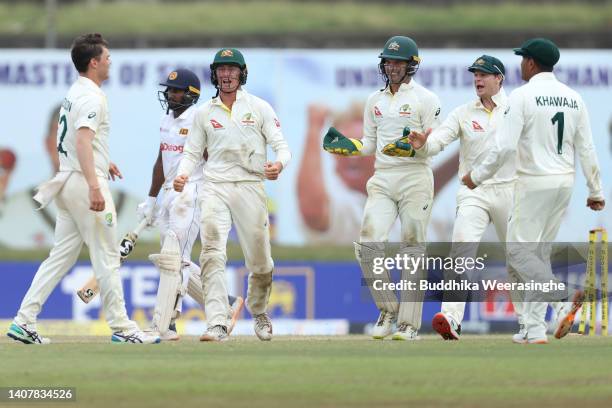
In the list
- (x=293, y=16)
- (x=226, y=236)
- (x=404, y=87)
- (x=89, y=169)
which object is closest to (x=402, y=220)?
(x=404, y=87)

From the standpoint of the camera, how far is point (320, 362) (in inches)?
446

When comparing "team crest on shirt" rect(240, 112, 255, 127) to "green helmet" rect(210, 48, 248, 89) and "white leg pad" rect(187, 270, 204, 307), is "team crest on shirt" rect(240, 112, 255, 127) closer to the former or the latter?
"green helmet" rect(210, 48, 248, 89)

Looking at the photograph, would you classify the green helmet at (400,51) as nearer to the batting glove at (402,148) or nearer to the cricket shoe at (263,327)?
the batting glove at (402,148)

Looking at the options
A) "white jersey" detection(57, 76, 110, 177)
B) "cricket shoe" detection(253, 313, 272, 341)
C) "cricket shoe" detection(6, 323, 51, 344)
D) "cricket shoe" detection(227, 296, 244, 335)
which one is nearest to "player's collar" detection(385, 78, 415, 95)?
"cricket shoe" detection(253, 313, 272, 341)

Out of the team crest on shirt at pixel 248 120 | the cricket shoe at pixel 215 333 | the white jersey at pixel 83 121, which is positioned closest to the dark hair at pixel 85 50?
the white jersey at pixel 83 121

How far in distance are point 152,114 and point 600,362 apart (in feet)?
55.3

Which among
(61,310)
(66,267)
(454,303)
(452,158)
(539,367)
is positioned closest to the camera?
(539,367)

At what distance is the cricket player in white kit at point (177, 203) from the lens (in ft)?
46.1

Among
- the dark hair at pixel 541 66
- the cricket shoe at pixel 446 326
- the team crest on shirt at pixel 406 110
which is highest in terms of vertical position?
the dark hair at pixel 541 66

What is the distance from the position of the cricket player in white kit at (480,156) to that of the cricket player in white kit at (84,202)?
3040 millimetres

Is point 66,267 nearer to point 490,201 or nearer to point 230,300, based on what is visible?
point 230,300

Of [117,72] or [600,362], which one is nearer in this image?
[600,362]

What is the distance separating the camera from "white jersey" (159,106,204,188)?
1434 cm

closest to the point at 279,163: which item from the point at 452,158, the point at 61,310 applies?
the point at 61,310
